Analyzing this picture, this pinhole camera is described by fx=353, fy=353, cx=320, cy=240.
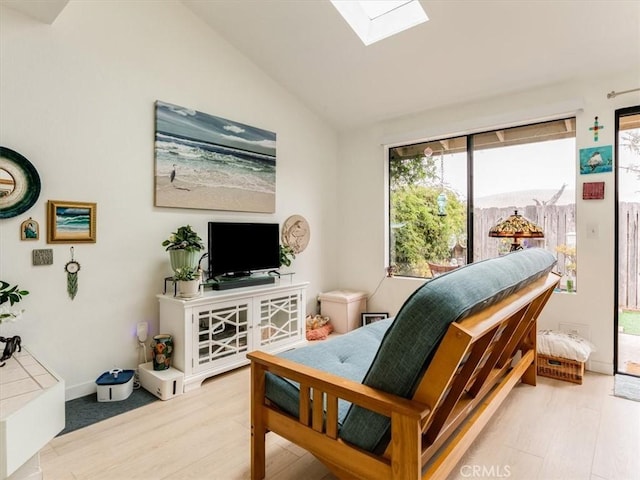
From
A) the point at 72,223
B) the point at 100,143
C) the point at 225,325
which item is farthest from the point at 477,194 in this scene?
the point at 72,223

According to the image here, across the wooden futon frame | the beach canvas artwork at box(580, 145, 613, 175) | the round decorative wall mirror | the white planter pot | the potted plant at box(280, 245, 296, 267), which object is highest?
the beach canvas artwork at box(580, 145, 613, 175)

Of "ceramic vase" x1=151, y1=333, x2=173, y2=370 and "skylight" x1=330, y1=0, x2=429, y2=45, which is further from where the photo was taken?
"skylight" x1=330, y1=0, x2=429, y2=45

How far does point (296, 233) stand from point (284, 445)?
90.9 inches

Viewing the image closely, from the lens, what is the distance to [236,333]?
282 centimetres

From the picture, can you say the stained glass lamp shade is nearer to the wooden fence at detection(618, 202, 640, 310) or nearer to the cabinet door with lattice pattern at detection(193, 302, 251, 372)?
the wooden fence at detection(618, 202, 640, 310)

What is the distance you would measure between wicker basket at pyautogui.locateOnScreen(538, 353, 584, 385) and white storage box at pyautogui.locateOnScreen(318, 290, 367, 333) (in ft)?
5.87

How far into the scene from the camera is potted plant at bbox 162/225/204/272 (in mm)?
2613

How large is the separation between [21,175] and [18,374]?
1.18 metres

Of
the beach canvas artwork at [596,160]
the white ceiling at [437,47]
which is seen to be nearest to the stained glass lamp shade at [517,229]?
the beach canvas artwork at [596,160]

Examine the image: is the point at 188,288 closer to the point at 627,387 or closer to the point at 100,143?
the point at 100,143

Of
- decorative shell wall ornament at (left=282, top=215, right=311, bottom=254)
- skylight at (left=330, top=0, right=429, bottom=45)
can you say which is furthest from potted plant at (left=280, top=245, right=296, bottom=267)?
skylight at (left=330, top=0, right=429, bottom=45)

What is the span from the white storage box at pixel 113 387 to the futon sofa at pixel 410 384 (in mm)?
1300

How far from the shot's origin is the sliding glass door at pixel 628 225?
2707 millimetres

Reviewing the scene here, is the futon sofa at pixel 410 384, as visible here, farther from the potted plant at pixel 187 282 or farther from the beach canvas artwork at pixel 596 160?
the beach canvas artwork at pixel 596 160
